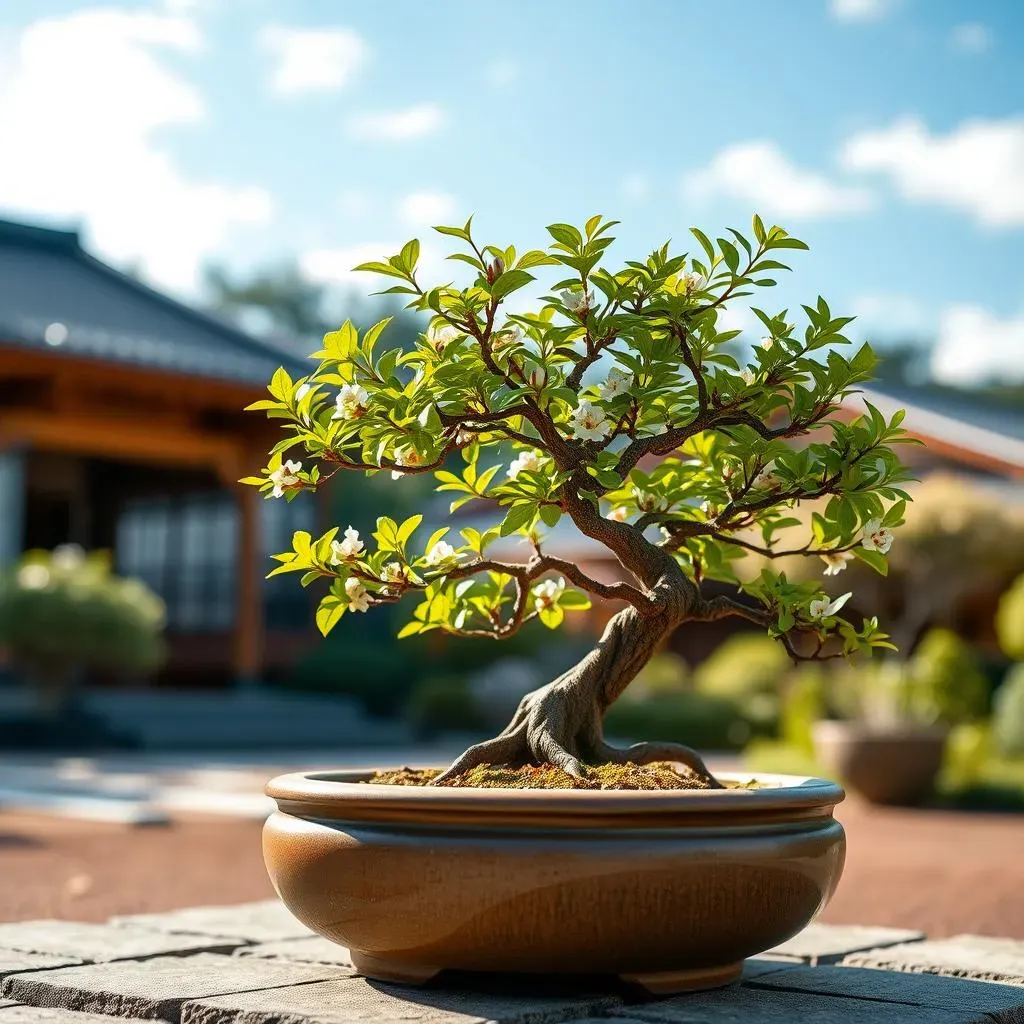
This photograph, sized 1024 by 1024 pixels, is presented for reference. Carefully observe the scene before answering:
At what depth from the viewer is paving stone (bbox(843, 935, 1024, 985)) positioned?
3391mm

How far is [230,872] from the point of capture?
598 centimetres

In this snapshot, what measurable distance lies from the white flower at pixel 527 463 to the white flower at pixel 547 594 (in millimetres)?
389

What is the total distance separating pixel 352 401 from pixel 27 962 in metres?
1.38

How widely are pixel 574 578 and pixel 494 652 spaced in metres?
15.6

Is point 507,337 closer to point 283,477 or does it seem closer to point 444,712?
point 283,477

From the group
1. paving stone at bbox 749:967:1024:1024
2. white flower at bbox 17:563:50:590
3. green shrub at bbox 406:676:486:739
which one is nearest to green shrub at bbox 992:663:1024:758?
green shrub at bbox 406:676:486:739

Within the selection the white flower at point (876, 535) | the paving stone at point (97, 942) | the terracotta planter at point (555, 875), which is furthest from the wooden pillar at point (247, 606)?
the terracotta planter at point (555, 875)

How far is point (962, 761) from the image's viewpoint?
1056 cm

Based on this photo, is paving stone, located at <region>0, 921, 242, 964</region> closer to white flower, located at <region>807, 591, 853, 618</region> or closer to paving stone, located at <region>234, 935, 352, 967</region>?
paving stone, located at <region>234, 935, 352, 967</region>

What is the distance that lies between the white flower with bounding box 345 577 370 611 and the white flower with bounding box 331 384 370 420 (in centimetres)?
34

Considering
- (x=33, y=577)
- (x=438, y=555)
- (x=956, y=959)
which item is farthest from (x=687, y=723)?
(x=438, y=555)

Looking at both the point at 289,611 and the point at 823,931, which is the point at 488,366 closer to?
the point at 823,931

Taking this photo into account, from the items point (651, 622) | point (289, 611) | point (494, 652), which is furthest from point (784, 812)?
point (289, 611)

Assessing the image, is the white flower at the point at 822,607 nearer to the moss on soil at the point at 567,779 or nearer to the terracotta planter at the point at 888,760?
the moss on soil at the point at 567,779
